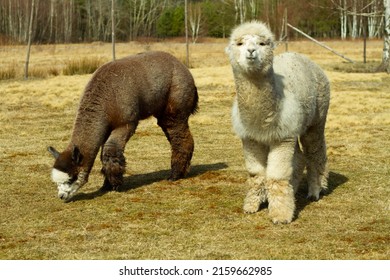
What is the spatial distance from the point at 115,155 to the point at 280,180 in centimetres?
245

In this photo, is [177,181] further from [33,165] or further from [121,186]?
[33,165]

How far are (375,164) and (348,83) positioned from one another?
13474 millimetres

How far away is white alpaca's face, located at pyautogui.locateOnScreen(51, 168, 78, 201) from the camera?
8.42 metres

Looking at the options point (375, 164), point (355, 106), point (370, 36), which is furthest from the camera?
point (370, 36)

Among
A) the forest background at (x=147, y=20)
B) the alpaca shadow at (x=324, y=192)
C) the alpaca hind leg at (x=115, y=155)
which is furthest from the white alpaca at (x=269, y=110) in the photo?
the forest background at (x=147, y=20)

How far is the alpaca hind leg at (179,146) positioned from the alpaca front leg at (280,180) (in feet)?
8.67

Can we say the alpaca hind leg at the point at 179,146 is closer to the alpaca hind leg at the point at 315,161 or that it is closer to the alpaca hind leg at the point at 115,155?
the alpaca hind leg at the point at 115,155

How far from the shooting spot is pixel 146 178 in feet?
32.9

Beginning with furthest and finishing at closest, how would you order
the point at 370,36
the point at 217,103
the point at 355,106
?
the point at 370,36 < the point at 217,103 < the point at 355,106

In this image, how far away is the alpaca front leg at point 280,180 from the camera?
7227mm

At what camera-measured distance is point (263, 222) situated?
7.34 m

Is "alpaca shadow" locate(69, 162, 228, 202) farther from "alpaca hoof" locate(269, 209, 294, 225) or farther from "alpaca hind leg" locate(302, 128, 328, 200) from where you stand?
"alpaca hoof" locate(269, 209, 294, 225)

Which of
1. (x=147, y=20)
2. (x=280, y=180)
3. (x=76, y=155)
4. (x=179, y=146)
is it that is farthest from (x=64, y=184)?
(x=147, y=20)
